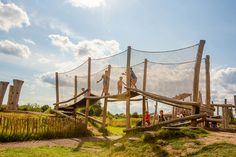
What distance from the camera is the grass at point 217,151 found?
6.38m

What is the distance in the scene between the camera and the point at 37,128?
45.0 ft

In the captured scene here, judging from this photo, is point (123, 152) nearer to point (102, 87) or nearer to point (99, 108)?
point (102, 87)

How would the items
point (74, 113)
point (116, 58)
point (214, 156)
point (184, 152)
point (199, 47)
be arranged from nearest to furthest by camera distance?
point (214, 156)
point (184, 152)
point (199, 47)
point (116, 58)
point (74, 113)

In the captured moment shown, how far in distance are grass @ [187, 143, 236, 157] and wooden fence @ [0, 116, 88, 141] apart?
27.4 ft

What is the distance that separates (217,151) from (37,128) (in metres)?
9.20

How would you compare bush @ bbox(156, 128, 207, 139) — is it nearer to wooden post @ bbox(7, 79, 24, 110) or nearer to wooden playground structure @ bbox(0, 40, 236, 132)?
wooden playground structure @ bbox(0, 40, 236, 132)

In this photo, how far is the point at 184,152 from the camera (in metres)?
7.11

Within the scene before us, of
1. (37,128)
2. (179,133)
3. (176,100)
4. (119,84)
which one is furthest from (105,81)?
(179,133)

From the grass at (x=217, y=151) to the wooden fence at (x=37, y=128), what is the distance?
328 inches

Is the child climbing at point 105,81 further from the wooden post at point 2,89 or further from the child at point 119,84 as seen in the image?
the wooden post at point 2,89

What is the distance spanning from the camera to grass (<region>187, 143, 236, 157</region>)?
20.9 feet

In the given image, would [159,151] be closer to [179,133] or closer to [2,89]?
[179,133]

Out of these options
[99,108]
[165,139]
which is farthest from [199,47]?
[99,108]

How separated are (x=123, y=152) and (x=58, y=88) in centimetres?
1248
